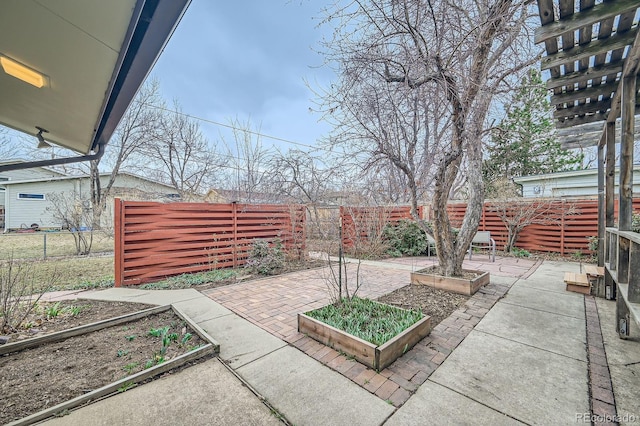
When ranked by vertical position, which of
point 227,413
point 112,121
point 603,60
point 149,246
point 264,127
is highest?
point 264,127

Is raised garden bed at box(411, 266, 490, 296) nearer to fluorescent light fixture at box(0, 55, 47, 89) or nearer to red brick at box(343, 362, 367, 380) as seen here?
red brick at box(343, 362, 367, 380)

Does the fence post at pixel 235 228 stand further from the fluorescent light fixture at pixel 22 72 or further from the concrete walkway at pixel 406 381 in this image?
the fluorescent light fixture at pixel 22 72

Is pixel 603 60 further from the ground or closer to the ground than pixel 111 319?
further from the ground

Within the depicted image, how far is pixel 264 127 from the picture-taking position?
9289 mm

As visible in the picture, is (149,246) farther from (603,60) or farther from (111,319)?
(603,60)

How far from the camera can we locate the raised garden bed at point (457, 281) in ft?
12.7

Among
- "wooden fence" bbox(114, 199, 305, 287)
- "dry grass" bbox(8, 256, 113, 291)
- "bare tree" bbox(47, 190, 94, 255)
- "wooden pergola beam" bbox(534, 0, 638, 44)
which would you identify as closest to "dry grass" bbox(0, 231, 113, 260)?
"bare tree" bbox(47, 190, 94, 255)

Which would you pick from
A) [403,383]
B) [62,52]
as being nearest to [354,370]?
[403,383]

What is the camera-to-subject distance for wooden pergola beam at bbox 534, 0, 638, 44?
199cm

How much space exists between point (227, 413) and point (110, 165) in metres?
13.3

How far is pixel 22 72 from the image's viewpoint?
2.06 metres

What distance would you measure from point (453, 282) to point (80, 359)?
4.47 meters

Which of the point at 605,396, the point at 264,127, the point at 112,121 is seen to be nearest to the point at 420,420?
the point at 605,396

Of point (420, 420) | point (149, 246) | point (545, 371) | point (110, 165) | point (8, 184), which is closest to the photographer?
point (420, 420)
